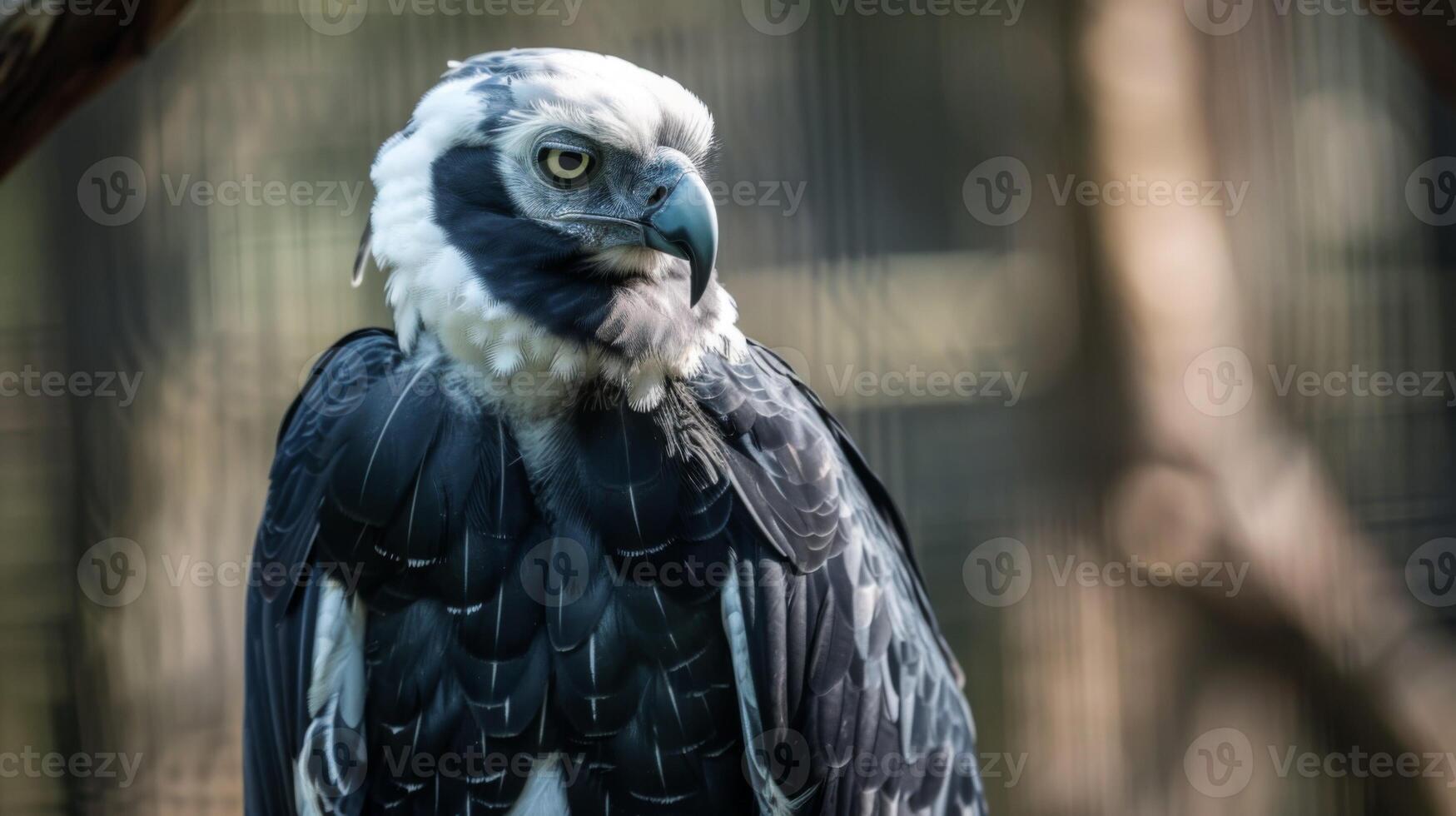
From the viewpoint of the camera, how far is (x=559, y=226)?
1.81 meters

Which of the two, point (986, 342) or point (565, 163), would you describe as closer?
point (565, 163)

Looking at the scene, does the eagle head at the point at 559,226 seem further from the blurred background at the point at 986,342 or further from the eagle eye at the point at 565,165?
the blurred background at the point at 986,342

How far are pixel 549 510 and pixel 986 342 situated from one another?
2.43 meters

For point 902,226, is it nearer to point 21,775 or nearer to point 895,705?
point 895,705

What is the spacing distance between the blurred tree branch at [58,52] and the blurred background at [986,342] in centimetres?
152

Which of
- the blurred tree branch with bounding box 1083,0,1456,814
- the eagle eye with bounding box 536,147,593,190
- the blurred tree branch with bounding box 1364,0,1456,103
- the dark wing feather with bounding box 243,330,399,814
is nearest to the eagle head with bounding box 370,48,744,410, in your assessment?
the eagle eye with bounding box 536,147,593,190

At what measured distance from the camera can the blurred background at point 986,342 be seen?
3.47 m

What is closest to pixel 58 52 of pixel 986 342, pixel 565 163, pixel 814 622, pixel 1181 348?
pixel 565 163

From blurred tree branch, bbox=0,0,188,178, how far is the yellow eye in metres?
0.89

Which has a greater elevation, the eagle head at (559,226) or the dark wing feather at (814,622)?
the eagle head at (559,226)

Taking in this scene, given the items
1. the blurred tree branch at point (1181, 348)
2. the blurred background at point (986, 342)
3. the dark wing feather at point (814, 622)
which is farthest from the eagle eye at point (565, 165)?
the blurred tree branch at point (1181, 348)

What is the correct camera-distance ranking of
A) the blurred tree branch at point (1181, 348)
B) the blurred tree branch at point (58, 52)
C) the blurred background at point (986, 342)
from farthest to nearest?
1. the blurred tree branch at point (1181, 348)
2. the blurred background at point (986, 342)
3. the blurred tree branch at point (58, 52)

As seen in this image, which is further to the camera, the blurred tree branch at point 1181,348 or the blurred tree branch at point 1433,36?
the blurred tree branch at point 1181,348

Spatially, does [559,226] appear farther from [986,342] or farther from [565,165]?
[986,342]
